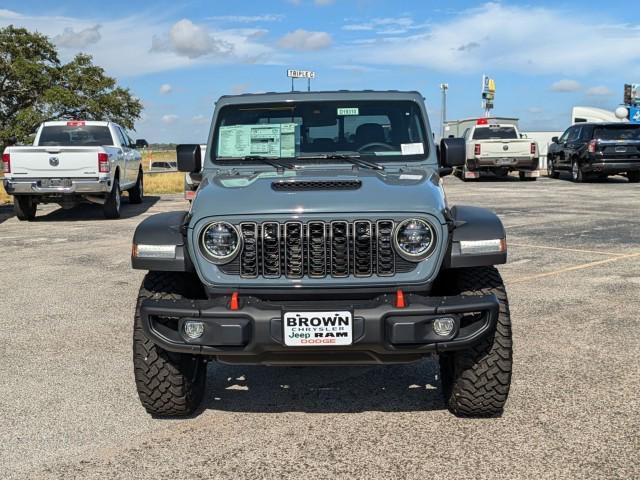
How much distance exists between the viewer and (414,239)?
368cm

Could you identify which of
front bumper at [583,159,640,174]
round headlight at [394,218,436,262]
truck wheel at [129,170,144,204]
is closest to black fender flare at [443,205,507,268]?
round headlight at [394,218,436,262]

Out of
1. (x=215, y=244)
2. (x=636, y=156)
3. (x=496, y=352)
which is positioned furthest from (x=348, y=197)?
(x=636, y=156)

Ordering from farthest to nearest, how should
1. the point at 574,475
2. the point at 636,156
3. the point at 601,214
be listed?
the point at 636,156 → the point at 601,214 → the point at 574,475

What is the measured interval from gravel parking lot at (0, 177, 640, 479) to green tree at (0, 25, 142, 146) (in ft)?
106

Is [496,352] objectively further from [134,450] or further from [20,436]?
[20,436]

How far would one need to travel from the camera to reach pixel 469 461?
3463 millimetres

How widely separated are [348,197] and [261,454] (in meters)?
1.33

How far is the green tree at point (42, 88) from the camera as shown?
3709 centimetres

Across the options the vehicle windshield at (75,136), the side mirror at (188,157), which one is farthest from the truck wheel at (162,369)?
the vehicle windshield at (75,136)

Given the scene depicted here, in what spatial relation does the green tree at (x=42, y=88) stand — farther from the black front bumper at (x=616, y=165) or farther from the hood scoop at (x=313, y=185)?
the hood scoop at (x=313, y=185)

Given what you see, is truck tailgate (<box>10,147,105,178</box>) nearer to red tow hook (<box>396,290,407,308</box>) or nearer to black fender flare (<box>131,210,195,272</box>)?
black fender flare (<box>131,210,195,272</box>)

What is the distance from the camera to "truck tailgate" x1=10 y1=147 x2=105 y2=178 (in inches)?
525

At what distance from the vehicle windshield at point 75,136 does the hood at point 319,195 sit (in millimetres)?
11666

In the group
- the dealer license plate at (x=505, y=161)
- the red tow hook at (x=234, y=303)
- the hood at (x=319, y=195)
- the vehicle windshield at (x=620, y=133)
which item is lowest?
the red tow hook at (x=234, y=303)
